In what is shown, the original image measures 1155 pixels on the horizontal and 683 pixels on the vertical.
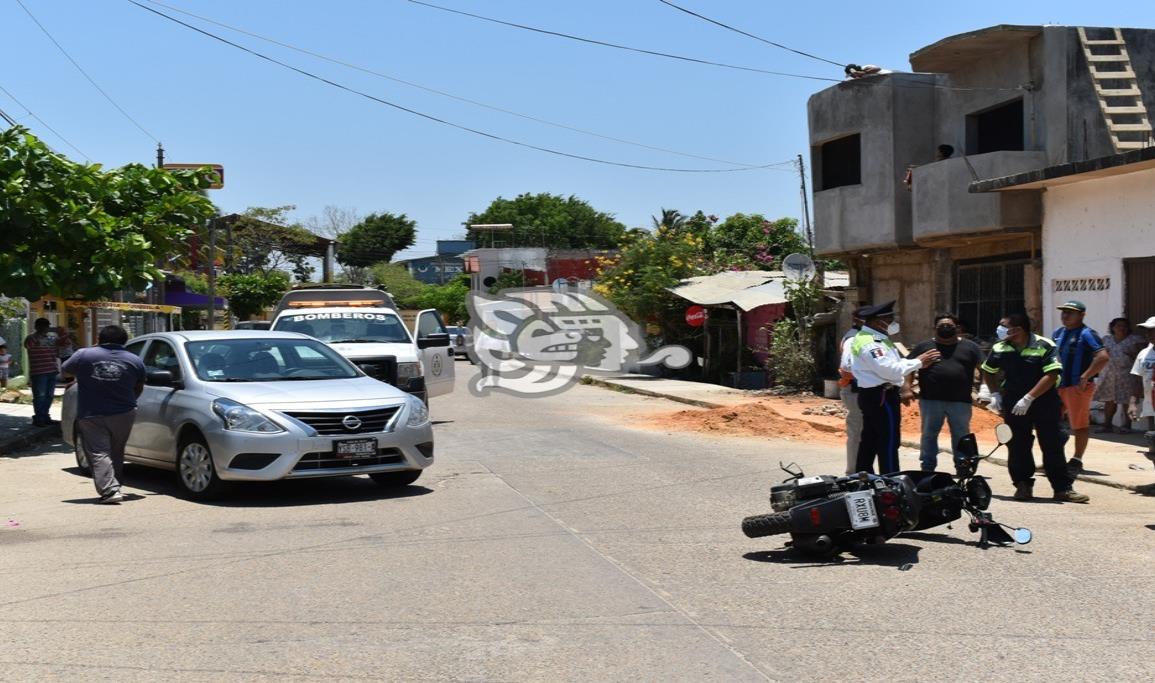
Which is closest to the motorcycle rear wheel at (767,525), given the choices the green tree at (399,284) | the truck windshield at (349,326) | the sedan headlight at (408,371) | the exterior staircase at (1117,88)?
the sedan headlight at (408,371)

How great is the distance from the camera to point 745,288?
30.4 m

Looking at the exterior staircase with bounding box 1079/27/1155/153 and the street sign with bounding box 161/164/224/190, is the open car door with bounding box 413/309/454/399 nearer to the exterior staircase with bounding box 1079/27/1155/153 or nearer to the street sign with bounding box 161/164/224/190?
the street sign with bounding box 161/164/224/190

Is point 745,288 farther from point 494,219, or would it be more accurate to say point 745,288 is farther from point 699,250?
point 494,219

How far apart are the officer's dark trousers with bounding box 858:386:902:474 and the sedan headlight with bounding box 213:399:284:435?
4.86 metres

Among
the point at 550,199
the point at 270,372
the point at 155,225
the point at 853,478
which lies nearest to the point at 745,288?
the point at 155,225

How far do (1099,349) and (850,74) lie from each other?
1350cm

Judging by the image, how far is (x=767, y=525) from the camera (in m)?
7.79

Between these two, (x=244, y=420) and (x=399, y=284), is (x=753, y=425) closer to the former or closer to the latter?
(x=244, y=420)

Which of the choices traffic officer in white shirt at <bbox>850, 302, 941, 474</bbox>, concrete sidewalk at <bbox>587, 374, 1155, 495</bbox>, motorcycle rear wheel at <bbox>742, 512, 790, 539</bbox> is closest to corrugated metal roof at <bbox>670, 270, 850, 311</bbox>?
concrete sidewalk at <bbox>587, 374, 1155, 495</bbox>

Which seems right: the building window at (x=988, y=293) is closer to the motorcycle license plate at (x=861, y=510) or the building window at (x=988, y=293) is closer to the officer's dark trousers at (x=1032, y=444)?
the officer's dark trousers at (x=1032, y=444)

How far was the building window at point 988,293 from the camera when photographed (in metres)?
20.2

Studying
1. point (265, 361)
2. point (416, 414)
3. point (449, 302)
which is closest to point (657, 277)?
point (265, 361)

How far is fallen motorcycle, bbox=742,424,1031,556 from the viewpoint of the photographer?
7590 millimetres

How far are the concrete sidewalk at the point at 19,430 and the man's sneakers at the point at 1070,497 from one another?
489 inches
